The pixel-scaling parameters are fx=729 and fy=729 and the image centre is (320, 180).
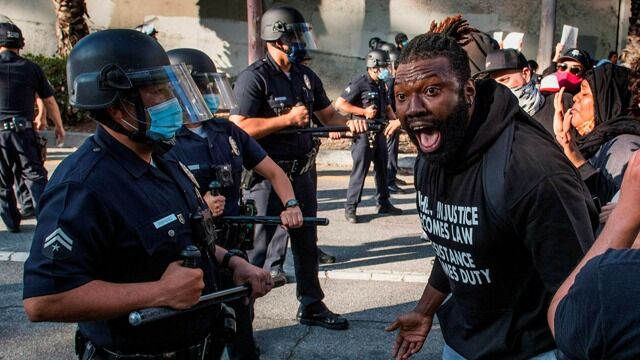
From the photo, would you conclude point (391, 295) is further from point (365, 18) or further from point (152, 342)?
point (365, 18)

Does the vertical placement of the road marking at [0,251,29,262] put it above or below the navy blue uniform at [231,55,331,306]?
below

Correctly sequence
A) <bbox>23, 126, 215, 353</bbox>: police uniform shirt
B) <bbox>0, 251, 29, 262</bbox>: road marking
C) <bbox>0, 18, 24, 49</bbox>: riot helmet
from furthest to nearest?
A: 1. <bbox>0, 18, 24, 49</bbox>: riot helmet
2. <bbox>0, 251, 29, 262</bbox>: road marking
3. <bbox>23, 126, 215, 353</bbox>: police uniform shirt

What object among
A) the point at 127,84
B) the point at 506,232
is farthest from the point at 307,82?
the point at 506,232

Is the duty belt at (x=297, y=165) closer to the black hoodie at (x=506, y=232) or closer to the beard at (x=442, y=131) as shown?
the black hoodie at (x=506, y=232)

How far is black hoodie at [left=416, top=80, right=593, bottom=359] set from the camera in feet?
7.11

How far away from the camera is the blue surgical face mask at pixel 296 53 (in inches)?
215

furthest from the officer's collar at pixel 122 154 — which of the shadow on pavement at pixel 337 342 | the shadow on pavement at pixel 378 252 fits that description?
the shadow on pavement at pixel 378 252

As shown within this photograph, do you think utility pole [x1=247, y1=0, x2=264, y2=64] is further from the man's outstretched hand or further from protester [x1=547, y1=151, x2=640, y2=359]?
protester [x1=547, y1=151, x2=640, y2=359]

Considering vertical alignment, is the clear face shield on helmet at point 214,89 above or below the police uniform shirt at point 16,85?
above

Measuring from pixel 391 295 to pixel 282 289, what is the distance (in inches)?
35.7

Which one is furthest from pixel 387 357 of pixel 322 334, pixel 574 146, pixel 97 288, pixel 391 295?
pixel 97 288

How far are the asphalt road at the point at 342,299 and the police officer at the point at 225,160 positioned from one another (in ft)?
3.07

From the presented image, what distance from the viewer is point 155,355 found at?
2.59 meters

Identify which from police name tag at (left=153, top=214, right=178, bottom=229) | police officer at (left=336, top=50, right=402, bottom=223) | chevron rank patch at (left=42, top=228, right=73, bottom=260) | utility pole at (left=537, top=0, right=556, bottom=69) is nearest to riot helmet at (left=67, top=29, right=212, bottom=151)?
police name tag at (left=153, top=214, right=178, bottom=229)
